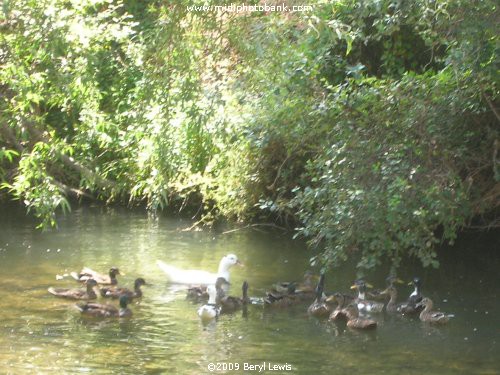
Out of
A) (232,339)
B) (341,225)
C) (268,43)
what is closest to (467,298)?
(341,225)

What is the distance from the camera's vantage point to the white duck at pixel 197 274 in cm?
1345

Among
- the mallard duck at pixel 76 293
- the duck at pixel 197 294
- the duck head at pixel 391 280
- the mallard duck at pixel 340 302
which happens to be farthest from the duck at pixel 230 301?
the duck head at pixel 391 280

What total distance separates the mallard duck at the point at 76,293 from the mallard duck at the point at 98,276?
579mm

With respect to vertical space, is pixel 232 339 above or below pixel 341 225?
below

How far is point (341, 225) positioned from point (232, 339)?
1.81m

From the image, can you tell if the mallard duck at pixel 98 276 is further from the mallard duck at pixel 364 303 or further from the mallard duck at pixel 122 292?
the mallard duck at pixel 364 303

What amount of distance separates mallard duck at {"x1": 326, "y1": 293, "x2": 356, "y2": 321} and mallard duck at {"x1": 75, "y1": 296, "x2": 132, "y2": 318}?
2.47 m

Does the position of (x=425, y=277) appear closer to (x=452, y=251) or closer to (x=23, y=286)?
(x=452, y=251)

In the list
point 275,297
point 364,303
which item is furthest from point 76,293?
point 364,303

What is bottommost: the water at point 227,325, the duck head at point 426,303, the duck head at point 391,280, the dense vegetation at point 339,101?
the water at point 227,325

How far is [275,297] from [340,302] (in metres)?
0.82

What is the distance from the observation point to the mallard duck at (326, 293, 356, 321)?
11.6 metres

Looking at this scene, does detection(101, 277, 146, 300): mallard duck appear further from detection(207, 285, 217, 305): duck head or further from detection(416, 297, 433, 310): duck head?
detection(416, 297, 433, 310): duck head

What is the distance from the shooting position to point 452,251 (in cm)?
1625
